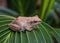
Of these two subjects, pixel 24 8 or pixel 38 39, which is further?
pixel 24 8

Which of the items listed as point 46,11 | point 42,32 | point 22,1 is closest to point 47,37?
point 42,32

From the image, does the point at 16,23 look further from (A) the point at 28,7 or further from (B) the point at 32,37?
(A) the point at 28,7

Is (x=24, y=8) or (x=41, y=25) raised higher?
(x=24, y=8)

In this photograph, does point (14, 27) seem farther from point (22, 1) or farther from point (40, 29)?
point (22, 1)

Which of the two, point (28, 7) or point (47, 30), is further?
point (28, 7)

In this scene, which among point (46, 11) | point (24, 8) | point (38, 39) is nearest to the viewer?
point (38, 39)

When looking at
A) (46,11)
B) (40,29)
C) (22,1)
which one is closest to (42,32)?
(40,29)

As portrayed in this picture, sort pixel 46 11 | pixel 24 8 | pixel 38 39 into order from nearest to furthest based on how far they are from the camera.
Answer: pixel 38 39, pixel 46 11, pixel 24 8

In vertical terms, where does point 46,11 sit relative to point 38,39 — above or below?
above

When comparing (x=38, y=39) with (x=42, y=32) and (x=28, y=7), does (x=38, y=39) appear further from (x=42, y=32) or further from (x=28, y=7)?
(x=28, y=7)
